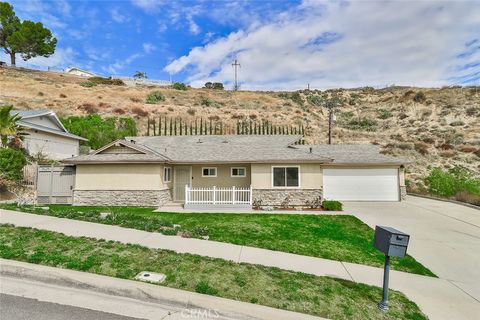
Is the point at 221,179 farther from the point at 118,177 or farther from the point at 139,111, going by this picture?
the point at 139,111

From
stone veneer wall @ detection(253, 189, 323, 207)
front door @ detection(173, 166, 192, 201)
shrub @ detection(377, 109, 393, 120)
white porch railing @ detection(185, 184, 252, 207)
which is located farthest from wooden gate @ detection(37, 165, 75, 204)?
shrub @ detection(377, 109, 393, 120)

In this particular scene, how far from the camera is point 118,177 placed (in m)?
16.3

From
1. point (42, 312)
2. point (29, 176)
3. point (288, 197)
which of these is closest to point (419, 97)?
point (288, 197)

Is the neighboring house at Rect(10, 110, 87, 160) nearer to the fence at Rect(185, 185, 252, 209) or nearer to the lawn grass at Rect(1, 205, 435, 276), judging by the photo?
the lawn grass at Rect(1, 205, 435, 276)

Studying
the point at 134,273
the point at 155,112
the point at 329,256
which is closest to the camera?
the point at 134,273

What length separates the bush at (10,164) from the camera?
1584 cm

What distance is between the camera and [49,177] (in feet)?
53.4

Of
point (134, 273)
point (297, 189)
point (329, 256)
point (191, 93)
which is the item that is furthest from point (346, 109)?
point (134, 273)

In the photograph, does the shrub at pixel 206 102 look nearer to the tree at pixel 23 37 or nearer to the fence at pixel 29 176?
the tree at pixel 23 37

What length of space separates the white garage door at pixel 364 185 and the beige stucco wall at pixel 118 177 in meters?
11.9

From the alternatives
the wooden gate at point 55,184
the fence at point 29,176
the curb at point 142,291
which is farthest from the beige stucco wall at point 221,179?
the curb at point 142,291

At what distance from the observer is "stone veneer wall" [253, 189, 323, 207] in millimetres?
16453

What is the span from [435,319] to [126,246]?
7.03m

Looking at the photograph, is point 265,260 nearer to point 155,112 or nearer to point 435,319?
point 435,319
